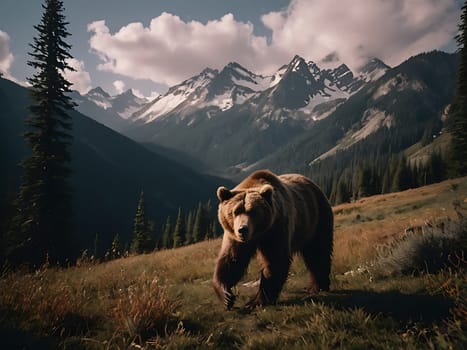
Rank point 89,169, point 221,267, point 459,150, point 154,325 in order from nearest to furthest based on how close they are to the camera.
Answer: point 154,325
point 221,267
point 459,150
point 89,169

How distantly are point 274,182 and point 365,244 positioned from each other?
14.0 feet

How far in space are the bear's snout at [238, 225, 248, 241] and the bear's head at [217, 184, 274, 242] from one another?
39 mm

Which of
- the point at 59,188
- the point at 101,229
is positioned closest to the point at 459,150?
the point at 59,188

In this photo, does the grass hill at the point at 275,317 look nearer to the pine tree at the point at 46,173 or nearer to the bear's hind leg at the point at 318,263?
the bear's hind leg at the point at 318,263

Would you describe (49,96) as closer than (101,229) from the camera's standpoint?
Yes

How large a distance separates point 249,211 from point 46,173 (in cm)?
1832

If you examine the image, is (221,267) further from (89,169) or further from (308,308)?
(89,169)

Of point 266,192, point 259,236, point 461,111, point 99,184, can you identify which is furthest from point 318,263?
point 99,184

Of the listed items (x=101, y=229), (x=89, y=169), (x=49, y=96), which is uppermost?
(x=49, y=96)

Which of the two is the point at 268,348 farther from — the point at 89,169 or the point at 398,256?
the point at 89,169

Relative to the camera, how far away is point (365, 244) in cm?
880

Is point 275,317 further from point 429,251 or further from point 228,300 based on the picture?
point 429,251

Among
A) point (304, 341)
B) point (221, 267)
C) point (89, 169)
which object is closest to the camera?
point (304, 341)

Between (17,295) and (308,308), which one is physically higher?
(308,308)
